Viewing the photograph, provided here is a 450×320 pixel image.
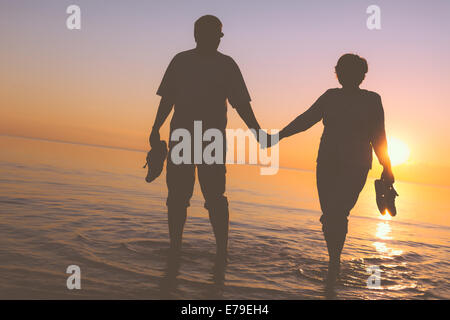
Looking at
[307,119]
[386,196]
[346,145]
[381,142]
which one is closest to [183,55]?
[307,119]

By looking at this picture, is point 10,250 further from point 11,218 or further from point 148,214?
point 148,214

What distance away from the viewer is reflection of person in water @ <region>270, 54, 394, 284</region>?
468cm

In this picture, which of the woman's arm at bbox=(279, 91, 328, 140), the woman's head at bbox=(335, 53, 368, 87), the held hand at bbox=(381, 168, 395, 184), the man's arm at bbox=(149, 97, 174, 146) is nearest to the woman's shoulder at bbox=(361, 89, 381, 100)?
the woman's head at bbox=(335, 53, 368, 87)

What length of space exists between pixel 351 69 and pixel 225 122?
1.62 m

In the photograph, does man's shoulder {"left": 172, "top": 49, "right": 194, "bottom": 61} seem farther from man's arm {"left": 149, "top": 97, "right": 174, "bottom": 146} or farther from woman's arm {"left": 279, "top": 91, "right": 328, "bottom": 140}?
woman's arm {"left": 279, "top": 91, "right": 328, "bottom": 140}

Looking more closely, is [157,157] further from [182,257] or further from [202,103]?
[182,257]

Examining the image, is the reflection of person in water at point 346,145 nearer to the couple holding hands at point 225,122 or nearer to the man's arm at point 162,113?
the couple holding hands at point 225,122

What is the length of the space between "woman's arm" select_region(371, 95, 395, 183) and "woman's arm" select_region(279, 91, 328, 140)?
65 cm

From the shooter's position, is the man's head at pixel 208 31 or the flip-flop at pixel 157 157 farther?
the flip-flop at pixel 157 157

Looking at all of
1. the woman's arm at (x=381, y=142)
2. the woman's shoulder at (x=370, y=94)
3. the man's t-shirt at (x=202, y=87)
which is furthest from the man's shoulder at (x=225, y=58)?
the woman's arm at (x=381, y=142)

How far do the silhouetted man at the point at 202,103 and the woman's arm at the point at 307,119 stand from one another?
2.57 feet

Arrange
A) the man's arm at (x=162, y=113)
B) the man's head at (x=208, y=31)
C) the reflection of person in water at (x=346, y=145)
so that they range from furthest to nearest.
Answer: the man's arm at (x=162, y=113)
the man's head at (x=208, y=31)
the reflection of person in water at (x=346, y=145)

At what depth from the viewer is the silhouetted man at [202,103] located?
474 centimetres

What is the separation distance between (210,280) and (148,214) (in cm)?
448
